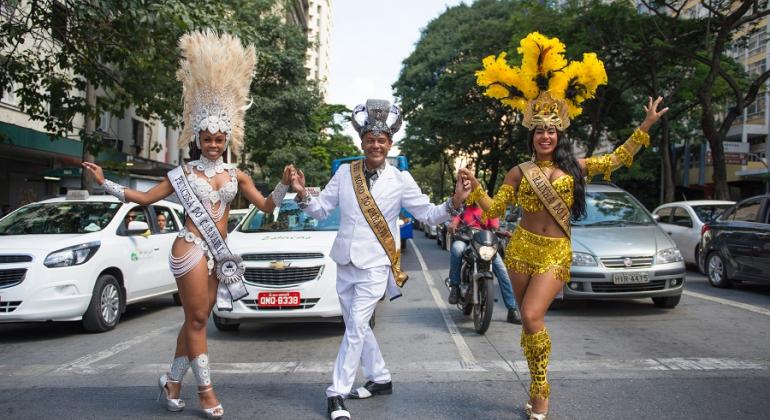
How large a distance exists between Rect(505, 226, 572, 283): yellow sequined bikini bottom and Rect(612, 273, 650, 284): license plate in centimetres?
409

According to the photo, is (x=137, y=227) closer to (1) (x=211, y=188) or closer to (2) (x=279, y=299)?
(2) (x=279, y=299)

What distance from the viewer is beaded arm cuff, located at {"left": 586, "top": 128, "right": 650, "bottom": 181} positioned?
448 centimetres

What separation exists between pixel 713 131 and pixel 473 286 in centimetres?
1366

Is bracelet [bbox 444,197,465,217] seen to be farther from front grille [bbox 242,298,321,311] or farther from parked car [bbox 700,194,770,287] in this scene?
parked car [bbox 700,194,770,287]

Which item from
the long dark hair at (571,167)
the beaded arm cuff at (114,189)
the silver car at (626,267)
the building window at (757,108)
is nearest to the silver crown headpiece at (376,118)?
the long dark hair at (571,167)

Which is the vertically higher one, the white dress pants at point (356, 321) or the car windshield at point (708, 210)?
the car windshield at point (708, 210)

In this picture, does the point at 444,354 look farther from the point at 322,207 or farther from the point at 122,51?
the point at 122,51

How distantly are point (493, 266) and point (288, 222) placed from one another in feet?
8.52

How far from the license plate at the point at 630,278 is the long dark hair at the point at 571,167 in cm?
396

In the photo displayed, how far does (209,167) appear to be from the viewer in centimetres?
453

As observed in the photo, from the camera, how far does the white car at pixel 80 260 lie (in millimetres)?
7129

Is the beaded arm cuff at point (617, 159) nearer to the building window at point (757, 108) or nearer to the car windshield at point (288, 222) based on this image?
the car windshield at point (288, 222)

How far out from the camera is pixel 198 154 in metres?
4.66

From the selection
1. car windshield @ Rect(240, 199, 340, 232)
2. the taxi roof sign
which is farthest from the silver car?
the taxi roof sign
